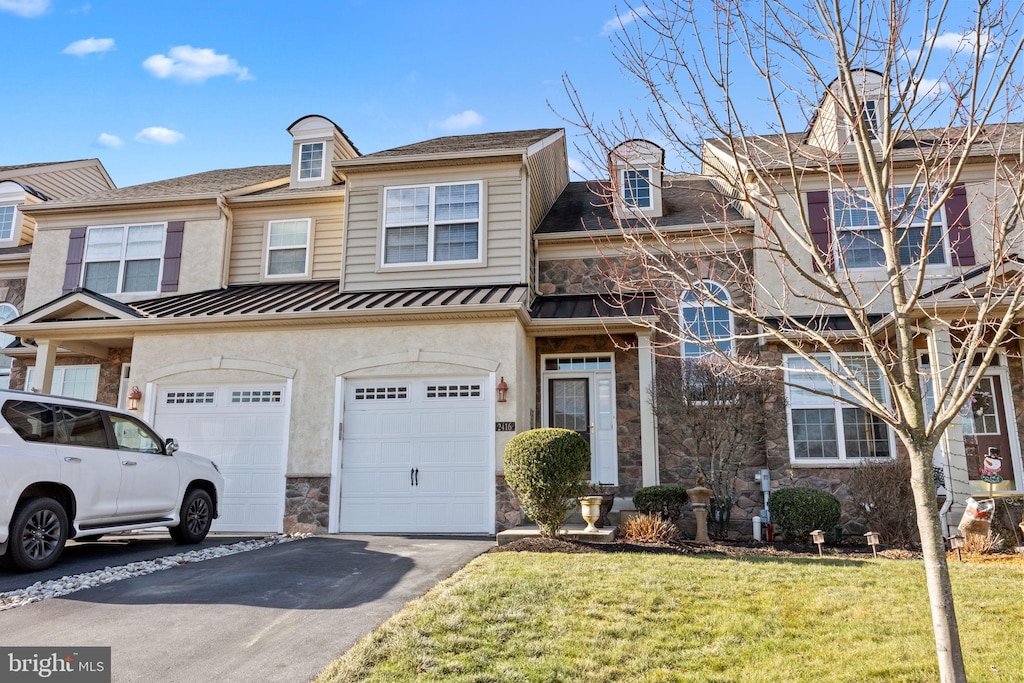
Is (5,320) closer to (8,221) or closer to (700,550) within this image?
(8,221)

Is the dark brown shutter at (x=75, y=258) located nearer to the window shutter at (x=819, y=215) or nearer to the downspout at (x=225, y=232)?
the downspout at (x=225, y=232)

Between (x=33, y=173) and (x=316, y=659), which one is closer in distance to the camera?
(x=316, y=659)

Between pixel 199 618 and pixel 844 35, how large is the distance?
5.84 metres

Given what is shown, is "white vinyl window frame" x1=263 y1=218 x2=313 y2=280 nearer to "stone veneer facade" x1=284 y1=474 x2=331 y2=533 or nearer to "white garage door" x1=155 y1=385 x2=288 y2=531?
"white garage door" x1=155 y1=385 x2=288 y2=531

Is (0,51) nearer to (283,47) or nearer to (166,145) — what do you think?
(166,145)

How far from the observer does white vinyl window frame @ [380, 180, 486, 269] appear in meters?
12.4

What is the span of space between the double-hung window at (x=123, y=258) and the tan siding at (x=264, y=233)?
152 centimetres

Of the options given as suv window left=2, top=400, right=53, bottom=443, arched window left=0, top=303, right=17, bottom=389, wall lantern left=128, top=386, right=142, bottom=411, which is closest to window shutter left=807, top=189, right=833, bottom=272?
suv window left=2, top=400, right=53, bottom=443

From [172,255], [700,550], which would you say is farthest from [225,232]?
[700,550]

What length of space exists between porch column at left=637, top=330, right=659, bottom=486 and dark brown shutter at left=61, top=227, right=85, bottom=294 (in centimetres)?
1169

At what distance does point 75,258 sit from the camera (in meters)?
14.4

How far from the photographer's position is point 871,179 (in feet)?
11.8

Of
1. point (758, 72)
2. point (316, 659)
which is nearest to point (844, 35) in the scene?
point (758, 72)

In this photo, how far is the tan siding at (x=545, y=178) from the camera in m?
13.3
